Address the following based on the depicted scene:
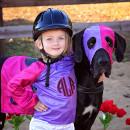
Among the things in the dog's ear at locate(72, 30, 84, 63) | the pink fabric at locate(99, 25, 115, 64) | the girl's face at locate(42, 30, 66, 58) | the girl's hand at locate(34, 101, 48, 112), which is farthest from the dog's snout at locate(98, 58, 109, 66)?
the girl's hand at locate(34, 101, 48, 112)

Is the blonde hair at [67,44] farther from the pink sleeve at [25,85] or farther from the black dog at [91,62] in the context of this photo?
the pink sleeve at [25,85]

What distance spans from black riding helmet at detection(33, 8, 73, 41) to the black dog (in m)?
0.16

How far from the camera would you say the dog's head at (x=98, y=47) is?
83.5 inches

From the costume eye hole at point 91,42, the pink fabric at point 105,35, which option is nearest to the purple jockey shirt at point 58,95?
the costume eye hole at point 91,42

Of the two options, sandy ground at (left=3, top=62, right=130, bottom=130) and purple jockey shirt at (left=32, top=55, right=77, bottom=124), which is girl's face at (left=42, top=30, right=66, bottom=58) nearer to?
purple jockey shirt at (left=32, top=55, right=77, bottom=124)

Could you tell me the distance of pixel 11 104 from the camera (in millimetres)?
2525

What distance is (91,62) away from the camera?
2.22 m

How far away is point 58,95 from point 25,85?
316 millimetres

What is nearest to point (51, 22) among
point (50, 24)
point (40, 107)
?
point (50, 24)

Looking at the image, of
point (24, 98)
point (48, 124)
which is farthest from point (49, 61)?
point (48, 124)

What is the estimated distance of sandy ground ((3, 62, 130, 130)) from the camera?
148 inches

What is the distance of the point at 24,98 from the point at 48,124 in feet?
1.05

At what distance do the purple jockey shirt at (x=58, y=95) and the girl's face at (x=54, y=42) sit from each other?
0.35 ft

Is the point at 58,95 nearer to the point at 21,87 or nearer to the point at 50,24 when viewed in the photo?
the point at 21,87
